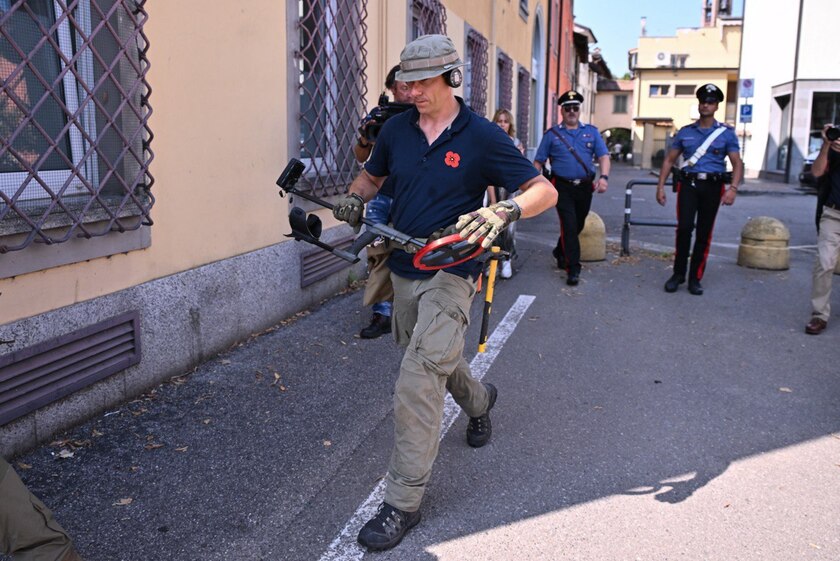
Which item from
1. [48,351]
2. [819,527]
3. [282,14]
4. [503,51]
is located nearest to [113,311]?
[48,351]

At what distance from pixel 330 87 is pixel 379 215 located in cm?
319

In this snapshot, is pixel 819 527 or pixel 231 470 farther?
pixel 231 470

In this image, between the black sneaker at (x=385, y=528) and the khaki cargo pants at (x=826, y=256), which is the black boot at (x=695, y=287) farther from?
the black sneaker at (x=385, y=528)

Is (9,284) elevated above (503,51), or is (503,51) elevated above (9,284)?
(503,51)

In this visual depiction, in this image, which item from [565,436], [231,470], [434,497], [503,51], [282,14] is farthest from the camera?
[503,51]

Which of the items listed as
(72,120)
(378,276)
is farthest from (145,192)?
(378,276)

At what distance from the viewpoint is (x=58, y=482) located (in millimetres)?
3432

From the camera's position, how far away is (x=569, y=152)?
7.95 meters

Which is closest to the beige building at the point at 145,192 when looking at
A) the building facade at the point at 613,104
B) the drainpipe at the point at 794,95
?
the drainpipe at the point at 794,95

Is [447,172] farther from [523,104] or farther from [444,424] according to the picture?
[523,104]

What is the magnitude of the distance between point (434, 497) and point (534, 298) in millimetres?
4154

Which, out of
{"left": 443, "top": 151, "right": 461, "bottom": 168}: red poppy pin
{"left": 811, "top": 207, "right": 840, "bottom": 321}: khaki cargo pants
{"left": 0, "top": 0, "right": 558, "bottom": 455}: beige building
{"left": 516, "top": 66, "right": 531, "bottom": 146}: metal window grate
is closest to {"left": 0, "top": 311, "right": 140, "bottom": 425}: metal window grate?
{"left": 0, "top": 0, "right": 558, "bottom": 455}: beige building

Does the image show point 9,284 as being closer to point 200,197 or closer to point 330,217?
point 200,197

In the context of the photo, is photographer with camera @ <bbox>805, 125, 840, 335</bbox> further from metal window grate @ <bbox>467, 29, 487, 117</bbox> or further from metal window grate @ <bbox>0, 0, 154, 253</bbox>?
metal window grate @ <bbox>467, 29, 487, 117</bbox>
